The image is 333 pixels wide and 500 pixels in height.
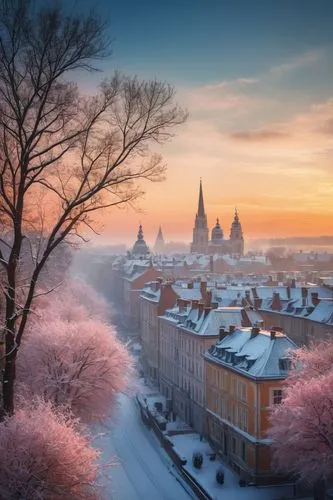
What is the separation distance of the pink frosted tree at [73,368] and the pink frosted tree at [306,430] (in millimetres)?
8767

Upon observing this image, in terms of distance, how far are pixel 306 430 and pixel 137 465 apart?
474 inches

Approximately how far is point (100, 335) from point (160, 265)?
84149 mm

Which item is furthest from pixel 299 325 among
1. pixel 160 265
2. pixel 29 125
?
pixel 160 265

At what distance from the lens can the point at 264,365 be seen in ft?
103

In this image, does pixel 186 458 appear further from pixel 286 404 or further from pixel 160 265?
pixel 160 265

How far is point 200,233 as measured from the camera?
152 m

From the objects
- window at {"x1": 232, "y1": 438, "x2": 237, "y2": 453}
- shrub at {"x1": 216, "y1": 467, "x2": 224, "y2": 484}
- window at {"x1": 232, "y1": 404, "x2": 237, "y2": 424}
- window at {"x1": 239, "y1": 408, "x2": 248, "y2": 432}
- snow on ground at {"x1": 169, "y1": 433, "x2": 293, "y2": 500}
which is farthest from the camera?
window at {"x1": 232, "y1": 404, "x2": 237, "y2": 424}

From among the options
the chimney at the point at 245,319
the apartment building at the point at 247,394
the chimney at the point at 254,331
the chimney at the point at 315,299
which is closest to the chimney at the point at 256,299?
the chimney at the point at 315,299

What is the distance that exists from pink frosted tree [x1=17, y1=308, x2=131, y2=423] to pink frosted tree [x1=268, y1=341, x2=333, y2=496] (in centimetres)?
877

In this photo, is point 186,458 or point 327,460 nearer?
point 327,460

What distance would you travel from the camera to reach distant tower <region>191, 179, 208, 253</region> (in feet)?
500

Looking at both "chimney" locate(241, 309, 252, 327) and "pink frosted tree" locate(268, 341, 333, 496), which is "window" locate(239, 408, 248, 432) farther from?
"chimney" locate(241, 309, 252, 327)

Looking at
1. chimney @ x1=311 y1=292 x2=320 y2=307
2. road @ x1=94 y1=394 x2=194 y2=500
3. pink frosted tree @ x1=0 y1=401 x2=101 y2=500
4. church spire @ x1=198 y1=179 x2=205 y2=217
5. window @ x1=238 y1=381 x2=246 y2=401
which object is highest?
church spire @ x1=198 y1=179 x2=205 y2=217

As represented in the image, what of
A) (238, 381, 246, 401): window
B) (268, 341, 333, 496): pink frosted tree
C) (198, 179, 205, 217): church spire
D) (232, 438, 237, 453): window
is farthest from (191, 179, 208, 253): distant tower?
(268, 341, 333, 496): pink frosted tree
